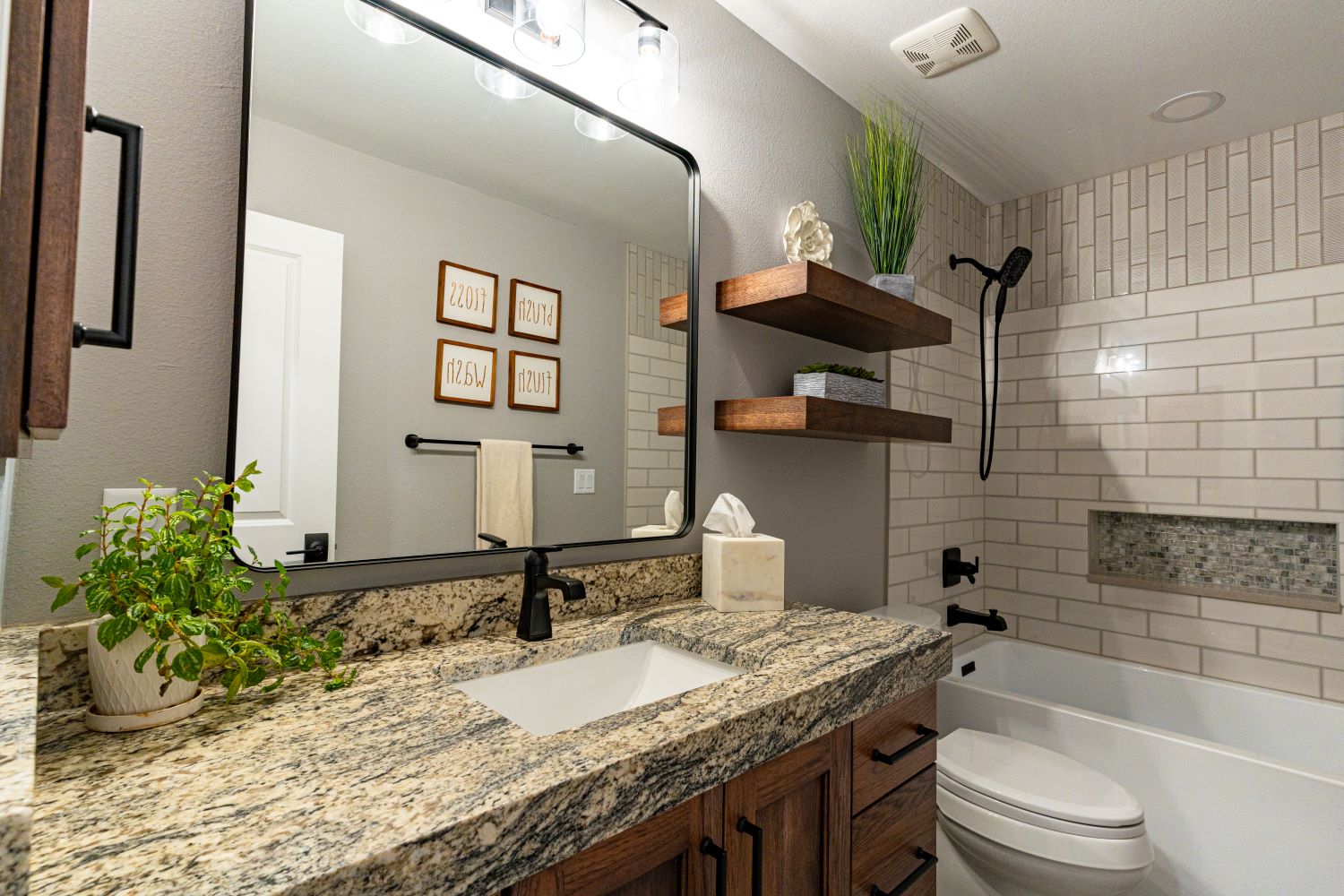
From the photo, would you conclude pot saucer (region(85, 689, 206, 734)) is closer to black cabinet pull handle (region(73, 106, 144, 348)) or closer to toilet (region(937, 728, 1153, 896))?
black cabinet pull handle (region(73, 106, 144, 348))

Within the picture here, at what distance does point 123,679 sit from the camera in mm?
697

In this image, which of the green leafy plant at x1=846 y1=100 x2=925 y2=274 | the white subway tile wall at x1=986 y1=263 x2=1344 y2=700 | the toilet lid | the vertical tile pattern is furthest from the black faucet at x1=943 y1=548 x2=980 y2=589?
the green leafy plant at x1=846 y1=100 x2=925 y2=274

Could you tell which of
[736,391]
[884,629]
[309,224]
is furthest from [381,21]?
[884,629]

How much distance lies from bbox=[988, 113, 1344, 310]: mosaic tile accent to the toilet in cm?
191

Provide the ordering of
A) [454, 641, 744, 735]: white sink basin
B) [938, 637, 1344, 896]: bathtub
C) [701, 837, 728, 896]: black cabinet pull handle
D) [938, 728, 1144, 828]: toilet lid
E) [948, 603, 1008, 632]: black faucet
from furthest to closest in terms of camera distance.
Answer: [948, 603, 1008, 632]: black faucet < [938, 637, 1344, 896]: bathtub < [938, 728, 1144, 828]: toilet lid < [454, 641, 744, 735]: white sink basin < [701, 837, 728, 896]: black cabinet pull handle

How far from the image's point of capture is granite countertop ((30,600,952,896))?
0.49 metres

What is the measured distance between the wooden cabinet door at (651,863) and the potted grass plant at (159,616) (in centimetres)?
42

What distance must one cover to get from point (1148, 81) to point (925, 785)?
222 cm

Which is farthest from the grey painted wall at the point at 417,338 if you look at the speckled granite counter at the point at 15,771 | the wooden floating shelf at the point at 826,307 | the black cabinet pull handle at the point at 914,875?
the black cabinet pull handle at the point at 914,875

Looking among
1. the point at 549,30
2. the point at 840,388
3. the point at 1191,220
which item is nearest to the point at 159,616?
the point at 549,30

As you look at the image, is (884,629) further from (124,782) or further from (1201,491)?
(1201,491)

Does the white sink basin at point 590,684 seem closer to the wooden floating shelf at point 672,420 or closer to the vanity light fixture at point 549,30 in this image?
the wooden floating shelf at point 672,420

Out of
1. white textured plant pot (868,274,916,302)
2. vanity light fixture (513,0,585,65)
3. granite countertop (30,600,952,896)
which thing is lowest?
granite countertop (30,600,952,896)

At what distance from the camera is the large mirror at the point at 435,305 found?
0.95 m
